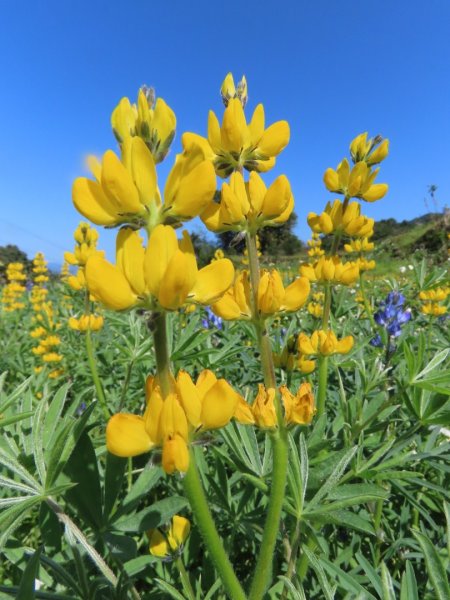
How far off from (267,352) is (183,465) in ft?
1.08

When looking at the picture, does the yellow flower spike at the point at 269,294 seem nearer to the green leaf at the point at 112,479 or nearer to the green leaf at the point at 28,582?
the green leaf at the point at 112,479

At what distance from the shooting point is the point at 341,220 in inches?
60.8

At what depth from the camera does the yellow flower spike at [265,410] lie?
0.80 meters

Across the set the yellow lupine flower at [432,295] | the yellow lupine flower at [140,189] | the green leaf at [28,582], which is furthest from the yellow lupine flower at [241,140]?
the yellow lupine flower at [432,295]

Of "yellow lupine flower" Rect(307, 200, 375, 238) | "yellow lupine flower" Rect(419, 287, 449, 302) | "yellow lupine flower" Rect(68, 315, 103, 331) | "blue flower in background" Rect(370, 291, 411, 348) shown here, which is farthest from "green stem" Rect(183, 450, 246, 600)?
"yellow lupine flower" Rect(419, 287, 449, 302)

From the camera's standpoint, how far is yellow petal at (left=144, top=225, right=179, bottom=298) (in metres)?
0.66

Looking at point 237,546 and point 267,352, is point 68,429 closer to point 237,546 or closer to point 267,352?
point 267,352

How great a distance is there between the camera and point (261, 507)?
1.39m

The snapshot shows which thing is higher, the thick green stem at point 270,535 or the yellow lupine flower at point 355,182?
the yellow lupine flower at point 355,182

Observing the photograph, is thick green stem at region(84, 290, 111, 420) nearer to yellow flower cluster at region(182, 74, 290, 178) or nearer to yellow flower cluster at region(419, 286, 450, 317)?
yellow flower cluster at region(182, 74, 290, 178)

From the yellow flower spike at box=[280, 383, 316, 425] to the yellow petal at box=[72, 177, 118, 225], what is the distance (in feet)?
1.49

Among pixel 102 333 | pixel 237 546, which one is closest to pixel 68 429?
pixel 237 546

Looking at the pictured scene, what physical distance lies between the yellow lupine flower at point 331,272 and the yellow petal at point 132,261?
2.92 ft

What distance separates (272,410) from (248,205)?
0.41 metres
